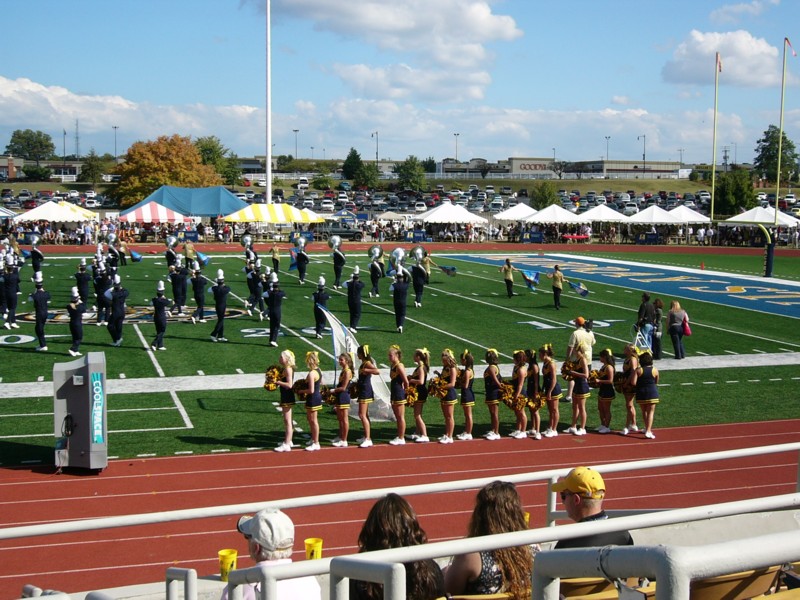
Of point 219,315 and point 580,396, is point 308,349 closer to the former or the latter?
point 219,315

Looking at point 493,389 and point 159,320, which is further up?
point 159,320

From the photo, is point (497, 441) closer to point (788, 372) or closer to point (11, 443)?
point (11, 443)

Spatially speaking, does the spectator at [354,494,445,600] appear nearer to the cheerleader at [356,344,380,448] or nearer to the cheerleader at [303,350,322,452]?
the cheerleader at [303,350,322,452]

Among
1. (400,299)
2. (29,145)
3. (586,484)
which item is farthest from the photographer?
(29,145)

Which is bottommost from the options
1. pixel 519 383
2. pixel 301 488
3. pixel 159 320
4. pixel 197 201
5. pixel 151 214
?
pixel 301 488

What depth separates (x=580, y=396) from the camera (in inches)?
541

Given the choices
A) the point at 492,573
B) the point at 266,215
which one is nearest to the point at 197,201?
the point at 266,215

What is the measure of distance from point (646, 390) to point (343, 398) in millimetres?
4485

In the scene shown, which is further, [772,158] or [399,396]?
[772,158]

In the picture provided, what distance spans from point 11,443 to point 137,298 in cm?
1510

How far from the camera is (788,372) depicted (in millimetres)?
18469

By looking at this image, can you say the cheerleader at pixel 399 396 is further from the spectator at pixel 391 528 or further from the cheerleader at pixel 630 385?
the spectator at pixel 391 528

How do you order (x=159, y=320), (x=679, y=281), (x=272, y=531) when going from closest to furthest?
1. (x=272, y=531)
2. (x=159, y=320)
3. (x=679, y=281)

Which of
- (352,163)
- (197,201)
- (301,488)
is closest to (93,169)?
(352,163)
